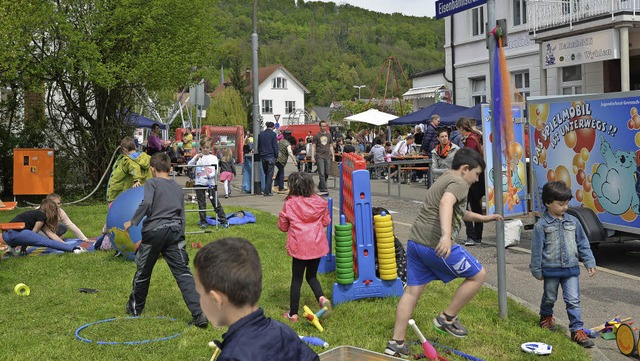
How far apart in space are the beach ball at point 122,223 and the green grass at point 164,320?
1.02ft

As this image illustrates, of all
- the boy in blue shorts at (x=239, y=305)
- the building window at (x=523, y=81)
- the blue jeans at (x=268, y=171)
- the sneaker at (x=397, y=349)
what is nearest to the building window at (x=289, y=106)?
the building window at (x=523, y=81)

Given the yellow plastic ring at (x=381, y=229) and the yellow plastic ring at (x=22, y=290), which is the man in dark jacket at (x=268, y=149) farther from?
the yellow plastic ring at (x=381, y=229)

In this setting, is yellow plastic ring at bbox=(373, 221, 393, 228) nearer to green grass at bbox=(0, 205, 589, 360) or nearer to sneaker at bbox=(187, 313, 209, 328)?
green grass at bbox=(0, 205, 589, 360)

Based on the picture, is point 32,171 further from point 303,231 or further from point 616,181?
point 616,181

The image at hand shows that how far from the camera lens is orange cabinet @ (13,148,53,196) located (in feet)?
62.5

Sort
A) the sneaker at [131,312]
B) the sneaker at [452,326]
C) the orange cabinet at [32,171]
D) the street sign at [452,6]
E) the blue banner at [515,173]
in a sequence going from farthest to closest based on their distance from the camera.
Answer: the orange cabinet at [32,171] → the blue banner at [515,173] → the sneaker at [131,312] → the street sign at [452,6] → the sneaker at [452,326]

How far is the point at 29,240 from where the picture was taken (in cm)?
1162

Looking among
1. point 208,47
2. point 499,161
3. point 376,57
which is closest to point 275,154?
point 208,47

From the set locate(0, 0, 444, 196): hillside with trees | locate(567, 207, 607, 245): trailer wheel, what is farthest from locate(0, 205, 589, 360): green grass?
locate(0, 0, 444, 196): hillside with trees

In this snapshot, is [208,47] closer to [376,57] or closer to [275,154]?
[275,154]

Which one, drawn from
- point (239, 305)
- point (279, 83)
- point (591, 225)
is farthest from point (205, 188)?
point (279, 83)

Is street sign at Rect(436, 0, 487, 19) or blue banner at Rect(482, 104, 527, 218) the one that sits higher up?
street sign at Rect(436, 0, 487, 19)

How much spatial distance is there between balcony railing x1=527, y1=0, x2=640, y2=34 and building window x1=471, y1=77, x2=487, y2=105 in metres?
6.16

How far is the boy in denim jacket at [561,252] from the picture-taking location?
260 inches
